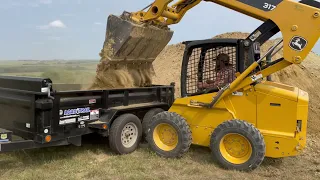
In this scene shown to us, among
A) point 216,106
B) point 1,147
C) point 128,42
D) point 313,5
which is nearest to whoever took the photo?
point 1,147

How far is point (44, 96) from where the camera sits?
200 inches

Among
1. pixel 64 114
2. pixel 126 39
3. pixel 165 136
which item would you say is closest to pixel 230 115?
pixel 165 136

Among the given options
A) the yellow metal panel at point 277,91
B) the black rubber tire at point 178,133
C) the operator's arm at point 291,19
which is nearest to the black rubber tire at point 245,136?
the black rubber tire at point 178,133

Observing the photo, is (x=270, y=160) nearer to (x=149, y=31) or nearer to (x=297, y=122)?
(x=297, y=122)

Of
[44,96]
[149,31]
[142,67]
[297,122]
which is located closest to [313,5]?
[297,122]

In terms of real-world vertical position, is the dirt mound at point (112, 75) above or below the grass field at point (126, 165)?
above

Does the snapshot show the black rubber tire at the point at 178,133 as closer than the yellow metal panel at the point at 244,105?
No

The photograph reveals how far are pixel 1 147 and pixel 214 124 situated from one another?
3.45 m

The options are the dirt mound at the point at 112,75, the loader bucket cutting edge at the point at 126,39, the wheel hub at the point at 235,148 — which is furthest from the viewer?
the dirt mound at the point at 112,75

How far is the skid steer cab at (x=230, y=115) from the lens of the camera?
550cm

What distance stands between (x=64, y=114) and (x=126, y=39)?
2.17 metres

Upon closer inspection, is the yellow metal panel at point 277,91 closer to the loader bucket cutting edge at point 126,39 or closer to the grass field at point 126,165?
the grass field at point 126,165

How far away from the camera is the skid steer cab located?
550cm

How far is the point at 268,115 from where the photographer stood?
224 inches
